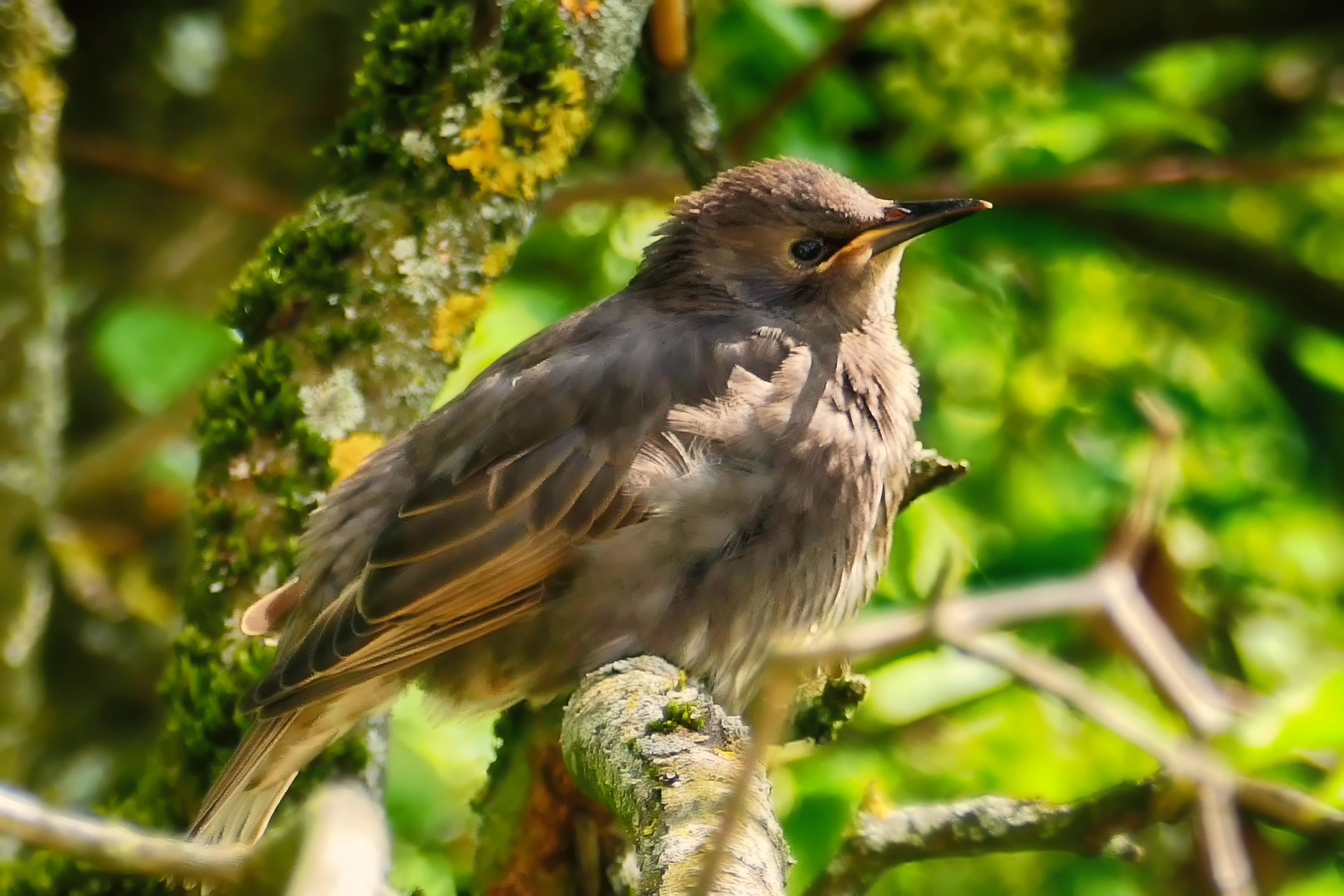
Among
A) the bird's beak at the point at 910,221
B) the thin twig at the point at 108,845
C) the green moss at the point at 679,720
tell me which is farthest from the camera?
the bird's beak at the point at 910,221

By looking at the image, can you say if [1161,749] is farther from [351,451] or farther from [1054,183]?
[1054,183]

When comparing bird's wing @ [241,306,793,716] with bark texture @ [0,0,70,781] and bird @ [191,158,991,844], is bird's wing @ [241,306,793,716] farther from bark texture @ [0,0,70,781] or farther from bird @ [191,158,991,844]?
bark texture @ [0,0,70,781]

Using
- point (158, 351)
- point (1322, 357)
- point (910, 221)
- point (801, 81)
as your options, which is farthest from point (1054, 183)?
point (158, 351)

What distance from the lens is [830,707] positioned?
332cm

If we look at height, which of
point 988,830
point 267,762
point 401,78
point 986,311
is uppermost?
point 986,311

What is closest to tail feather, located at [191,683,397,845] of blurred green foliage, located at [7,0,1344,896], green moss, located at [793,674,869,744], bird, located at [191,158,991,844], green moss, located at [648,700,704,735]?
bird, located at [191,158,991,844]

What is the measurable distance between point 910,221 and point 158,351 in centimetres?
231

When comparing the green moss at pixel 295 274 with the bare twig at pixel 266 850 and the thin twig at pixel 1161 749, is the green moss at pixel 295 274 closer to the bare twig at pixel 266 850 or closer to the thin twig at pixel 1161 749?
the bare twig at pixel 266 850

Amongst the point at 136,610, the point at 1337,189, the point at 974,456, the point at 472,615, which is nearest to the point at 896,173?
the point at 974,456

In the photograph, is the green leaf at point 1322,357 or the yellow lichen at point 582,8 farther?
the green leaf at point 1322,357

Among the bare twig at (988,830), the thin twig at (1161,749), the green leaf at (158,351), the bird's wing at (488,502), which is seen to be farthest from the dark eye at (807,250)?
the thin twig at (1161,749)

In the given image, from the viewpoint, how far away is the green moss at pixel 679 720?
2561 millimetres

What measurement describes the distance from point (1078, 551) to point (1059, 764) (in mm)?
783

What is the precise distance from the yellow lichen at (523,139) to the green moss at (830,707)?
1252 mm
